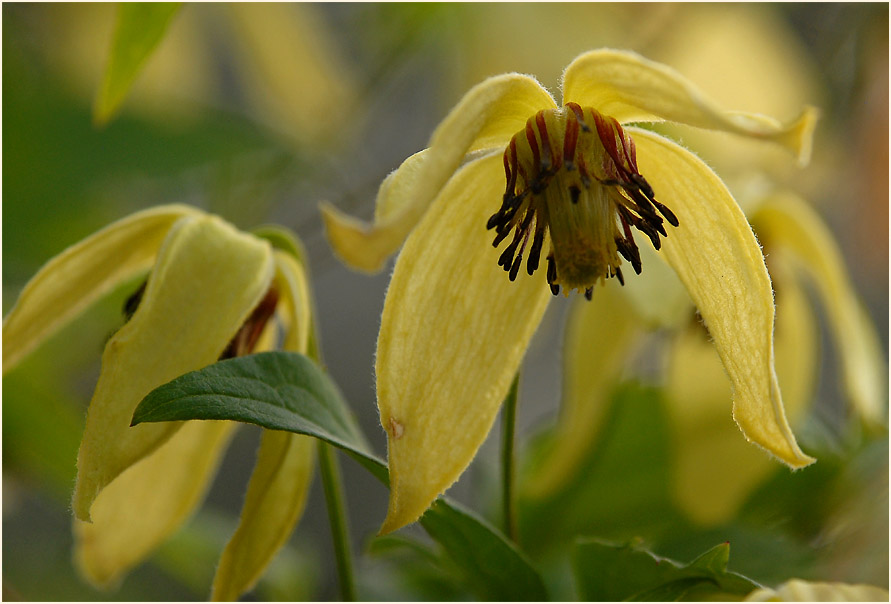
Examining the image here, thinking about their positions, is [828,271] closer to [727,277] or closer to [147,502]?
[727,277]

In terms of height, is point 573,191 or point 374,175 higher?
point 374,175

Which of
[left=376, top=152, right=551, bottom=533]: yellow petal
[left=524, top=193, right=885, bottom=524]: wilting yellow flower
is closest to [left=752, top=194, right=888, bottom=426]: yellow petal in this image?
[left=524, top=193, right=885, bottom=524]: wilting yellow flower

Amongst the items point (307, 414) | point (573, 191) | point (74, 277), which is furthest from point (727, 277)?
point (74, 277)

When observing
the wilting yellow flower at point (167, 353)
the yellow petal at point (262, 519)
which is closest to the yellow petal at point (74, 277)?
the wilting yellow flower at point (167, 353)

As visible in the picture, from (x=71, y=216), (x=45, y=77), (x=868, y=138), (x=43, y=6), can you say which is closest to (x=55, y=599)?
(x=71, y=216)

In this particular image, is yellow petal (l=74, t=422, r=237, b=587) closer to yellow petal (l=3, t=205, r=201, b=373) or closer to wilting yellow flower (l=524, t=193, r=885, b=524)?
yellow petal (l=3, t=205, r=201, b=373)

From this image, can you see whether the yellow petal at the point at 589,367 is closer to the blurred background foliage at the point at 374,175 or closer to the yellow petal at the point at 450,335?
the blurred background foliage at the point at 374,175
